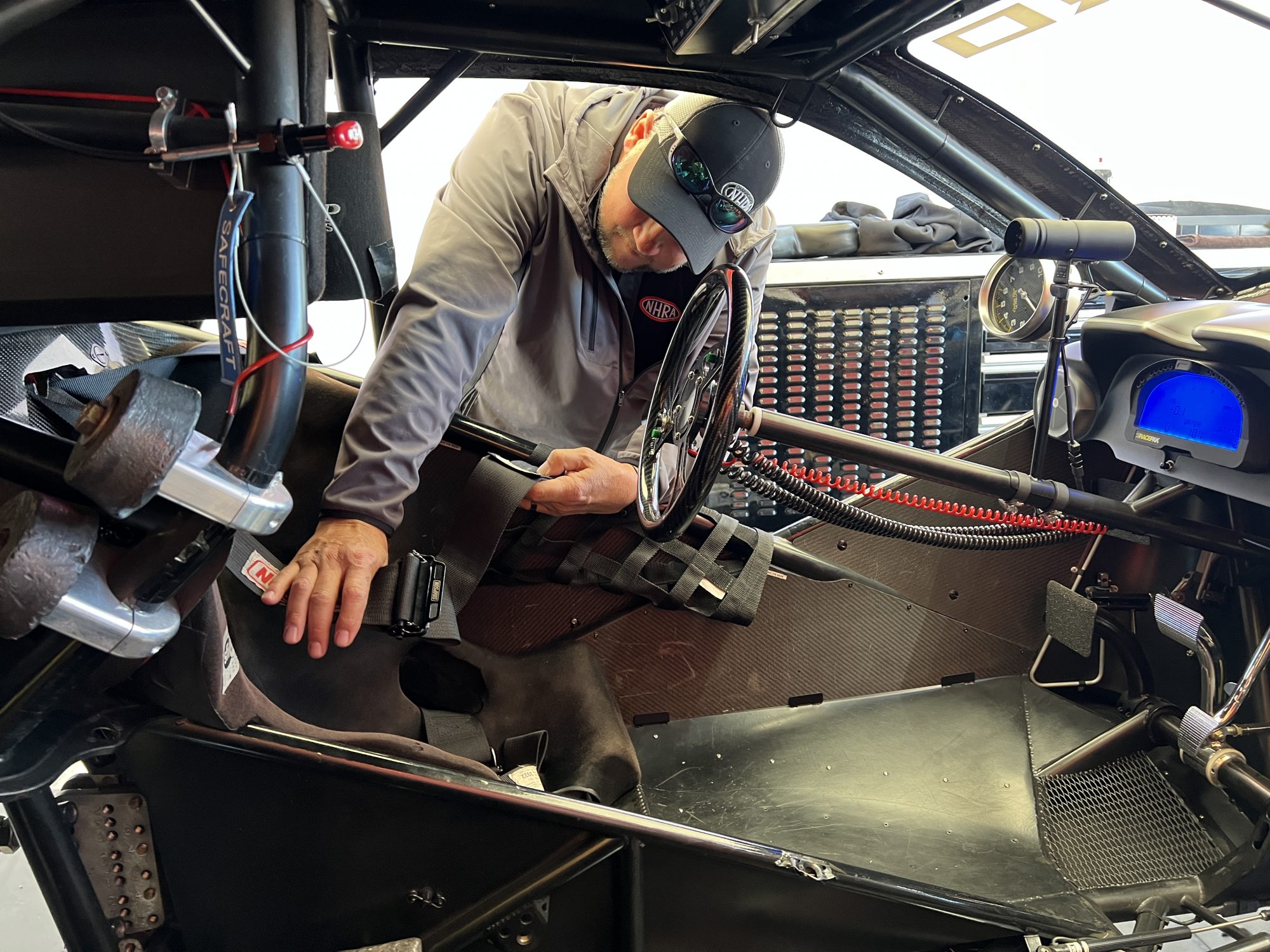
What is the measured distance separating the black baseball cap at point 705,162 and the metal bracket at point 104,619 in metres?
0.94

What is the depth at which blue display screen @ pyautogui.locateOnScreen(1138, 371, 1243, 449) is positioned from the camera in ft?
4.69

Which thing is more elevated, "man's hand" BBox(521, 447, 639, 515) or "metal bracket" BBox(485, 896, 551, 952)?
"man's hand" BBox(521, 447, 639, 515)

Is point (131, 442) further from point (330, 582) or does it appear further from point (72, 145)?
point (330, 582)

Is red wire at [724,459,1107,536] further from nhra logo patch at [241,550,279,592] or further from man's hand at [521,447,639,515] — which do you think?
nhra logo patch at [241,550,279,592]

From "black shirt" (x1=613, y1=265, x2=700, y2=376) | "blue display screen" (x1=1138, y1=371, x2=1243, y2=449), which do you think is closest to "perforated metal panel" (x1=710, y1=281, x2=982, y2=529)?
"black shirt" (x1=613, y1=265, x2=700, y2=376)

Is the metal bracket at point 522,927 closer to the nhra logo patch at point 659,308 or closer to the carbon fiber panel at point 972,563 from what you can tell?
the carbon fiber panel at point 972,563

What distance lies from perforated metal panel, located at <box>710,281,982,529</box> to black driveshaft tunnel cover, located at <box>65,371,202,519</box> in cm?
228

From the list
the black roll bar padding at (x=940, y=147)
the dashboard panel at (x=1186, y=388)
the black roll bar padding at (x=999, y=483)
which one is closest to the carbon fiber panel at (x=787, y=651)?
the black roll bar padding at (x=999, y=483)

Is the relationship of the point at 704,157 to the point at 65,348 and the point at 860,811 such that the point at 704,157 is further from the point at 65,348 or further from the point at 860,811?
the point at 860,811

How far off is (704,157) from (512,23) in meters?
0.35

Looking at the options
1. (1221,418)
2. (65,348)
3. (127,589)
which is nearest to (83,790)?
(127,589)

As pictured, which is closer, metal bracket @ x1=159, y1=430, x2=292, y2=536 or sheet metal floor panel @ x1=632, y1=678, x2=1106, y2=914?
metal bracket @ x1=159, y1=430, x2=292, y2=536

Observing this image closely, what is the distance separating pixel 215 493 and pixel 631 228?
104 cm

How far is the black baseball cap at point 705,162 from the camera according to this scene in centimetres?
131
